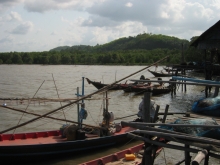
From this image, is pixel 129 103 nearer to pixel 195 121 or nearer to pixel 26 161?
pixel 26 161

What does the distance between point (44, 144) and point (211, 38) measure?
43.2 feet

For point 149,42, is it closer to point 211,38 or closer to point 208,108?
point 211,38

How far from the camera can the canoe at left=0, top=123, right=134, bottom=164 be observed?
10.1m

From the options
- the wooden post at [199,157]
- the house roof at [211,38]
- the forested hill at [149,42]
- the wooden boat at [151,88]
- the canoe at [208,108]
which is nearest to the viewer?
the wooden post at [199,157]

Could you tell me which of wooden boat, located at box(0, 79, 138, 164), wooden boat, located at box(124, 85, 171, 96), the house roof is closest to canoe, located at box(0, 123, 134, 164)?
wooden boat, located at box(0, 79, 138, 164)

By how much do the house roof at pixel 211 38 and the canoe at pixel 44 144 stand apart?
10.2 meters

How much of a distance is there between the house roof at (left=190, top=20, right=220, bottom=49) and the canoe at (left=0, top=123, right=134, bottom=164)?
33.4 ft

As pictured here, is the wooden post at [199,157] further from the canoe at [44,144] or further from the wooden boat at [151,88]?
the wooden boat at [151,88]

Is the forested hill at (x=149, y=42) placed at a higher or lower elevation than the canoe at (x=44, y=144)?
higher

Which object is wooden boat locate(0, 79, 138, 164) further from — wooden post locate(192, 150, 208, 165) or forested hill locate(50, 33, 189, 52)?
forested hill locate(50, 33, 189, 52)

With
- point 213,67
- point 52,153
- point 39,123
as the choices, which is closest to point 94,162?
point 52,153

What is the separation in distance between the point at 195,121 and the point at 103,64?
8977 centimetres

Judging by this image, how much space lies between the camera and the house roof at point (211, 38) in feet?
62.9

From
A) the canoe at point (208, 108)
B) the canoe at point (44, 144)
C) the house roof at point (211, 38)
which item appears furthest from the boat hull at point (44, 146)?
the house roof at point (211, 38)
